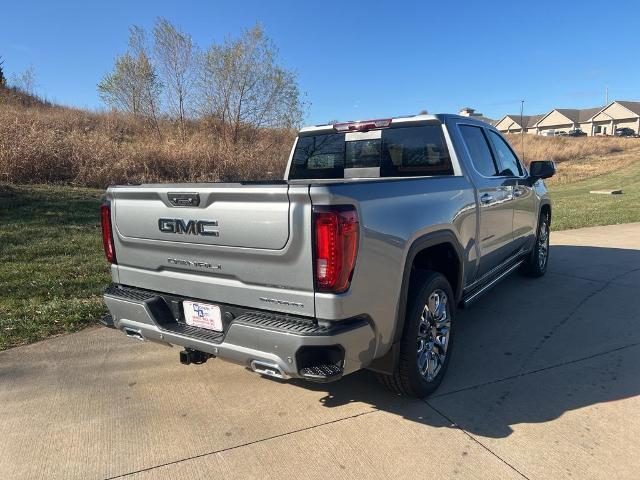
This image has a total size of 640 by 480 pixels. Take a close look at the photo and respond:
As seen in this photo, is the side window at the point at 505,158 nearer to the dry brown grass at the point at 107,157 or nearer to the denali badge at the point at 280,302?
the denali badge at the point at 280,302

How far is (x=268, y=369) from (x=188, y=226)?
951 millimetres

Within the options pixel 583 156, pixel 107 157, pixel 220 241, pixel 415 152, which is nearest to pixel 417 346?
pixel 220 241

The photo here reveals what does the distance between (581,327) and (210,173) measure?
1546 centimetres

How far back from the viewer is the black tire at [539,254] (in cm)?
618

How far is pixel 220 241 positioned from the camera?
2721 mm

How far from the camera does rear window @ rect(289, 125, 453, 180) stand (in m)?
4.13

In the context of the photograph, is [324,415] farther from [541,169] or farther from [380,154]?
[541,169]

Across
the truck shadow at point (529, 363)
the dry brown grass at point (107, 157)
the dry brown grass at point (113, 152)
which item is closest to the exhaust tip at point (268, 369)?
the truck shadow at point (529, 363)

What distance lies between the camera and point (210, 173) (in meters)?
18.2

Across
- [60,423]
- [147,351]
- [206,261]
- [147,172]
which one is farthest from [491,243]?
[147,172]

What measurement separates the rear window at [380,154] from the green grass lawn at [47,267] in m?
2.66

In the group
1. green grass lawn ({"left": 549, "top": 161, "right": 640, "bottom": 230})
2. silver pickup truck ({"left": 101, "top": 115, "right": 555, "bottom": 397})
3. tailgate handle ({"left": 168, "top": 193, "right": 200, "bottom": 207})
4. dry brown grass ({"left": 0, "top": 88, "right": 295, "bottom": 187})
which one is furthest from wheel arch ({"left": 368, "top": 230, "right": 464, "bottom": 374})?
dry brown grass ({"left": 0, "top": 88, "right": 295, "bottom": 187})

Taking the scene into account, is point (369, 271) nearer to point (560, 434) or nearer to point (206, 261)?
point (206, 261)

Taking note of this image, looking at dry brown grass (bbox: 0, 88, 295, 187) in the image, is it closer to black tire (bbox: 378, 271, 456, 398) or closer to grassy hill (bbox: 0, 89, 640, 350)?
grassy hill (bbox: 0, 89, 640, 350)
